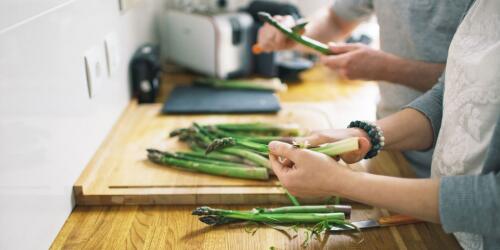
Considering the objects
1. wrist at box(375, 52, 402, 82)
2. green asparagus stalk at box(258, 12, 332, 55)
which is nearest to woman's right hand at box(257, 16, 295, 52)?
green asparagus stalk at box(258, 12, 332, 55)

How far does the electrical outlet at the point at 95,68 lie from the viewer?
1271 mm

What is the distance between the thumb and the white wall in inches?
18.8

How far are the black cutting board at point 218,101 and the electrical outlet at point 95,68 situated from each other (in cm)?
33

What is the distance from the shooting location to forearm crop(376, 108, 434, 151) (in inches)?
43.1

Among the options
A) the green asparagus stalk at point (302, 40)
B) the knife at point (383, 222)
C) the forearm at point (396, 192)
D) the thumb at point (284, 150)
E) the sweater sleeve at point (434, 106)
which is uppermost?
the green asparagus stalk at point (302, 40)

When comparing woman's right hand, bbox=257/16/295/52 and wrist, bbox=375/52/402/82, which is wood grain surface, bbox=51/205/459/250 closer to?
wrist, bbox=375/52/402/82

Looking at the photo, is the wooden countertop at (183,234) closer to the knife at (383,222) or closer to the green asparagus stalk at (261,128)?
the knife at (383,222)

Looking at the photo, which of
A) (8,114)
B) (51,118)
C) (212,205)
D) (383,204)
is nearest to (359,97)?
(212,205)

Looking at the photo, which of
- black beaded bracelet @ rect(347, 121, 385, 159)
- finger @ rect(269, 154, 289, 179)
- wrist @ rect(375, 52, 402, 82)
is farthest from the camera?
wrist @ rect(375, 52, 402, 82)

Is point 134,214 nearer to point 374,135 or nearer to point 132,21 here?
point 374,135

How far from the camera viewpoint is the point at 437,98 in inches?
42.1

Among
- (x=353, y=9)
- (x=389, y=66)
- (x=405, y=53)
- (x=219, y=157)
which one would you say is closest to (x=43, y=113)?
(x=219, y=157)

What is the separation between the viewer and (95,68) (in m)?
1.33

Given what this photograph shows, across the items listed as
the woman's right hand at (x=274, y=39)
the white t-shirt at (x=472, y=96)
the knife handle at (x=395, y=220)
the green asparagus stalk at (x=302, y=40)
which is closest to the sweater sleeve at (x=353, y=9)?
the woman's right hand at (x=274, y=39)
